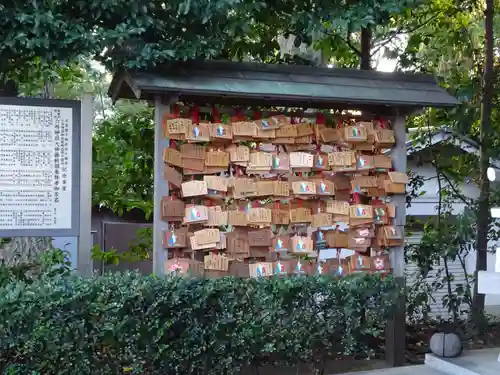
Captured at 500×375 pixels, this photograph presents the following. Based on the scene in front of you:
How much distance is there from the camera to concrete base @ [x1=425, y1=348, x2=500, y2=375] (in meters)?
6.61

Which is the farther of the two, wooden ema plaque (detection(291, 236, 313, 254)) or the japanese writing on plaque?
wooden ema plaque (detection(291, 236, 313, 254))

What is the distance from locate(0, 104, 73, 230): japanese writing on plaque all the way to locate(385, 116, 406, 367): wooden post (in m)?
3.67

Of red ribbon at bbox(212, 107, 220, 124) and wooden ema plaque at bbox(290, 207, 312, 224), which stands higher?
red ribbon at bbox(212, 107, 220, 124)

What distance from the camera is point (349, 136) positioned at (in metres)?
6.81

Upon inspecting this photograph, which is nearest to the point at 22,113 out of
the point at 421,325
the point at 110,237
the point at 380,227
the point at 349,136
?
the point at 349,136

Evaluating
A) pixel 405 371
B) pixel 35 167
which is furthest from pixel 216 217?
pixel 405 371

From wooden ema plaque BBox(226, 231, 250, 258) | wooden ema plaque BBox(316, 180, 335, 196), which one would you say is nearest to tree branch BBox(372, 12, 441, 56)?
wooden ema plaque BBox(316, 180, 335, 196)

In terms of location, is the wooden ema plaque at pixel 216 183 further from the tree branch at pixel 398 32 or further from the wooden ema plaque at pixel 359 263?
the tree branch at pixel 398 32

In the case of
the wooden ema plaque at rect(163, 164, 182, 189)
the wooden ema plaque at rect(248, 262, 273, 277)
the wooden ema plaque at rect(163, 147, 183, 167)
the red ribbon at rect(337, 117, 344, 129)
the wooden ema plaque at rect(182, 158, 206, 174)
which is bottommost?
the wooden ema plaque at rect(248, 262, 273, 277)

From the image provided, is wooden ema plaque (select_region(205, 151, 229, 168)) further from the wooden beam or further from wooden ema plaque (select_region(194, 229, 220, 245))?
the wooden beam

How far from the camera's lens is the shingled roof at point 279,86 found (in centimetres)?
604

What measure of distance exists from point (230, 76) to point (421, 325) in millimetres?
5135

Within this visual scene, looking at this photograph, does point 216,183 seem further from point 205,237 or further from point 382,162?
point 382,162

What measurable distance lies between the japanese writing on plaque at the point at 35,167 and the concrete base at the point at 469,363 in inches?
174
